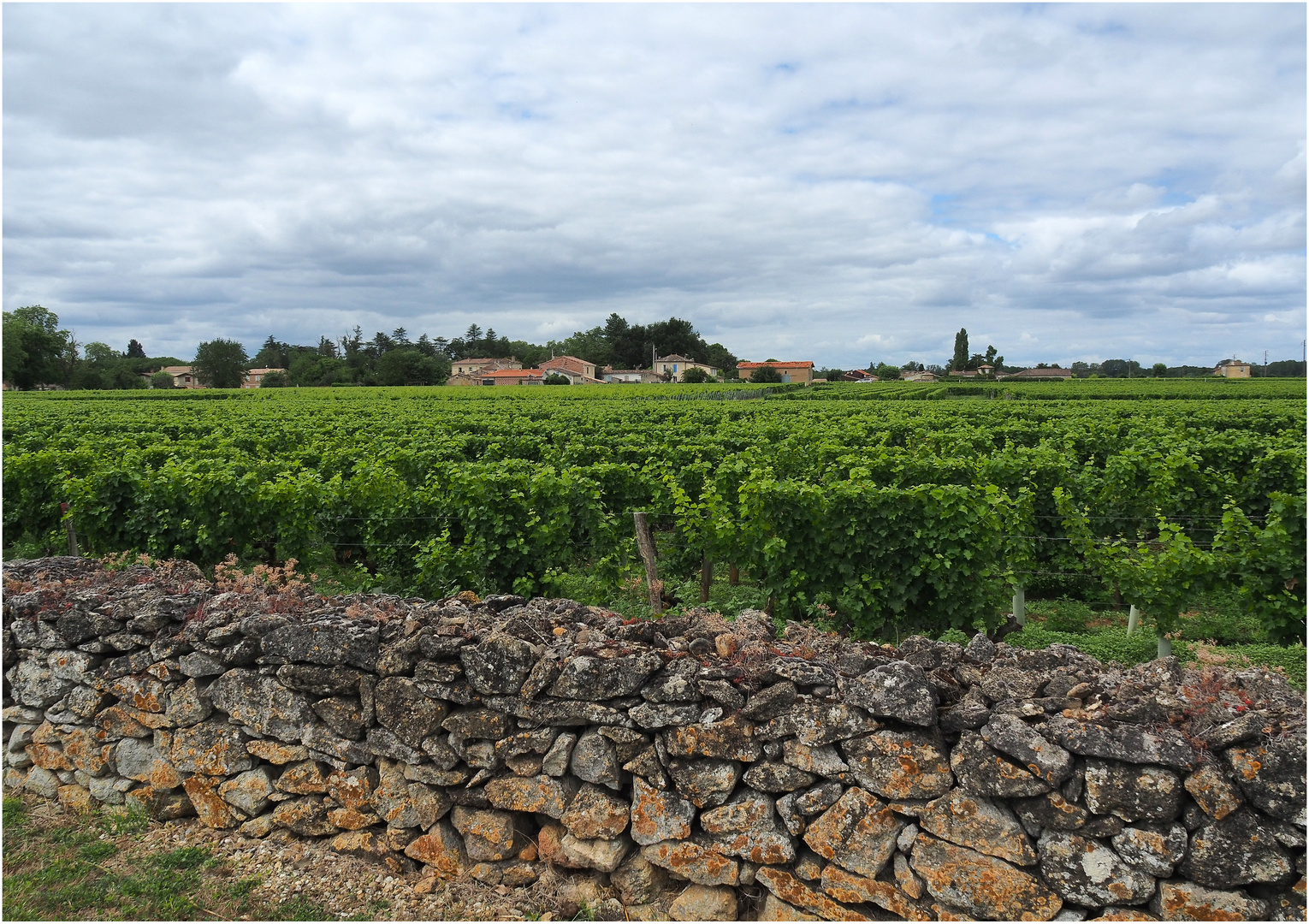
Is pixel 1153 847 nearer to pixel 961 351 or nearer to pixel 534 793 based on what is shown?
pixel 534 793

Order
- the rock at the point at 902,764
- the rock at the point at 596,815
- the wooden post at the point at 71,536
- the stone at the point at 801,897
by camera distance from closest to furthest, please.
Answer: the rock at the point at 902,764, the stone at the point at 801,897, the rock at the point at 596,815, the wooden post at the point at 71,536

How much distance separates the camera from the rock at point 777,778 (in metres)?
3.96

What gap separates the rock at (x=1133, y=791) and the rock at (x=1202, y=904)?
0.30 m

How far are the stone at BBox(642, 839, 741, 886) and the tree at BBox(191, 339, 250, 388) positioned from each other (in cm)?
11873

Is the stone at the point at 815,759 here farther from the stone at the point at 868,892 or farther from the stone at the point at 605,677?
the stone at the point at 605,677

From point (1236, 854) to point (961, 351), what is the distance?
15695 cm

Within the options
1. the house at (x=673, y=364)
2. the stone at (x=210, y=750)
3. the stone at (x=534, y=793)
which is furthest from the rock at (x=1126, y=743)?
the house at (x=673, y=364)

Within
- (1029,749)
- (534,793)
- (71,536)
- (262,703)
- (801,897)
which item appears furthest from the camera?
(71,536)

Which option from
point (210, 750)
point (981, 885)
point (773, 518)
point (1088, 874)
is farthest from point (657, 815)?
point (773, 518)

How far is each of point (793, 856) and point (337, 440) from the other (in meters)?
15.3

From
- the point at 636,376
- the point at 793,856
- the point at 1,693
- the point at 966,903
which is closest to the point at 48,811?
the point at 1,693

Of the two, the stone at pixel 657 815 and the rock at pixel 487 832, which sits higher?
the stone at pixel 657 815

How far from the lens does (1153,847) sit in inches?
132

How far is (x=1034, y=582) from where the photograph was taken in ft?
36.6
